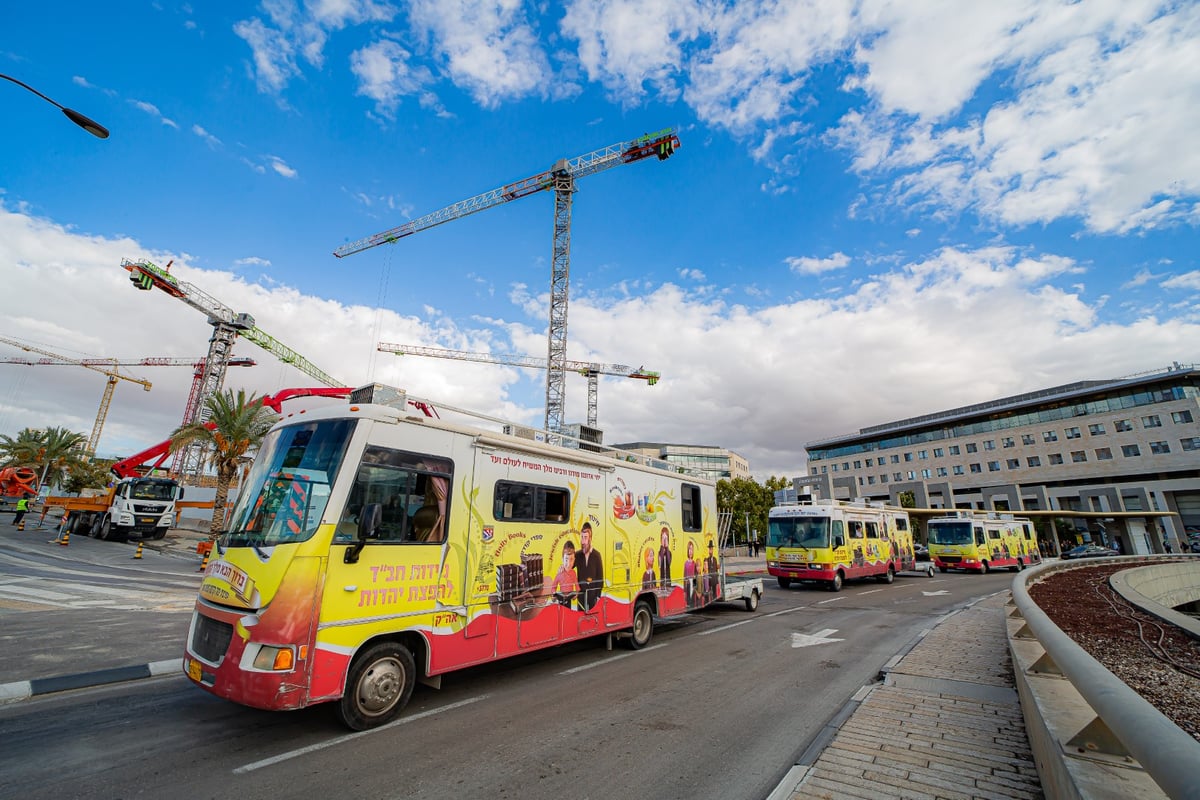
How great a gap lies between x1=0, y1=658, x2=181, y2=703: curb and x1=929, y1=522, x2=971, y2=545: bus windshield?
3346 centimetres

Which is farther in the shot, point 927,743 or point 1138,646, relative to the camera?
point 1138,646

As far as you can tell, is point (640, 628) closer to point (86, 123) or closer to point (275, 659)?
point (275, 659)

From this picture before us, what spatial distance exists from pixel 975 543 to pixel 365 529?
32.6 m

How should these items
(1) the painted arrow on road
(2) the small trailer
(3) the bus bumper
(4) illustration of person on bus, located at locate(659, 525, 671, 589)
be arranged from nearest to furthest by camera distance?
(3) the bus bumper, (1) the painted arrow on road, (4) illustration of person on bus, located at locate(659, 525, 671, 589), (2) the small trailer

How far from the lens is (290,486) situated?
18.1ft

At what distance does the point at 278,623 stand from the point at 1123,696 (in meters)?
6.29

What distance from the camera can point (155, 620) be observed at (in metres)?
10.6

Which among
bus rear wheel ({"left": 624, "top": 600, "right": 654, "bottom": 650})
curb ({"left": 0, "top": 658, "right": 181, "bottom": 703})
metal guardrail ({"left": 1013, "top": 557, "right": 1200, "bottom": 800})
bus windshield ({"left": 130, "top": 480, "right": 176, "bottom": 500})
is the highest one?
bus windshield ({"left": 130, "top": 480, "right": 176, "bottom": 500})

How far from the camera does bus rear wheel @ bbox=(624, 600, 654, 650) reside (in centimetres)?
Answer: 947

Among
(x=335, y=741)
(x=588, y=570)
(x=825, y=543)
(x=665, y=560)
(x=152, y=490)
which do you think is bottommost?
(x=335, y=741)

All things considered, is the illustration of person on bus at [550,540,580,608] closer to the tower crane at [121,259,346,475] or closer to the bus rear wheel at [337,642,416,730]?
the bus rear wheel at [337,642,416,730]

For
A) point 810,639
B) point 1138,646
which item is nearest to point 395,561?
point 810,639

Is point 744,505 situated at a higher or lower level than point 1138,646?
higher

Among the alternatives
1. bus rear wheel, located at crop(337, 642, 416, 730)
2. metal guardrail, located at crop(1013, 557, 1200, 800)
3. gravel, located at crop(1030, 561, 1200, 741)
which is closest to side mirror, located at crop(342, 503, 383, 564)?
bus rear wheel, located at crop(337, 642, 416, 730)
